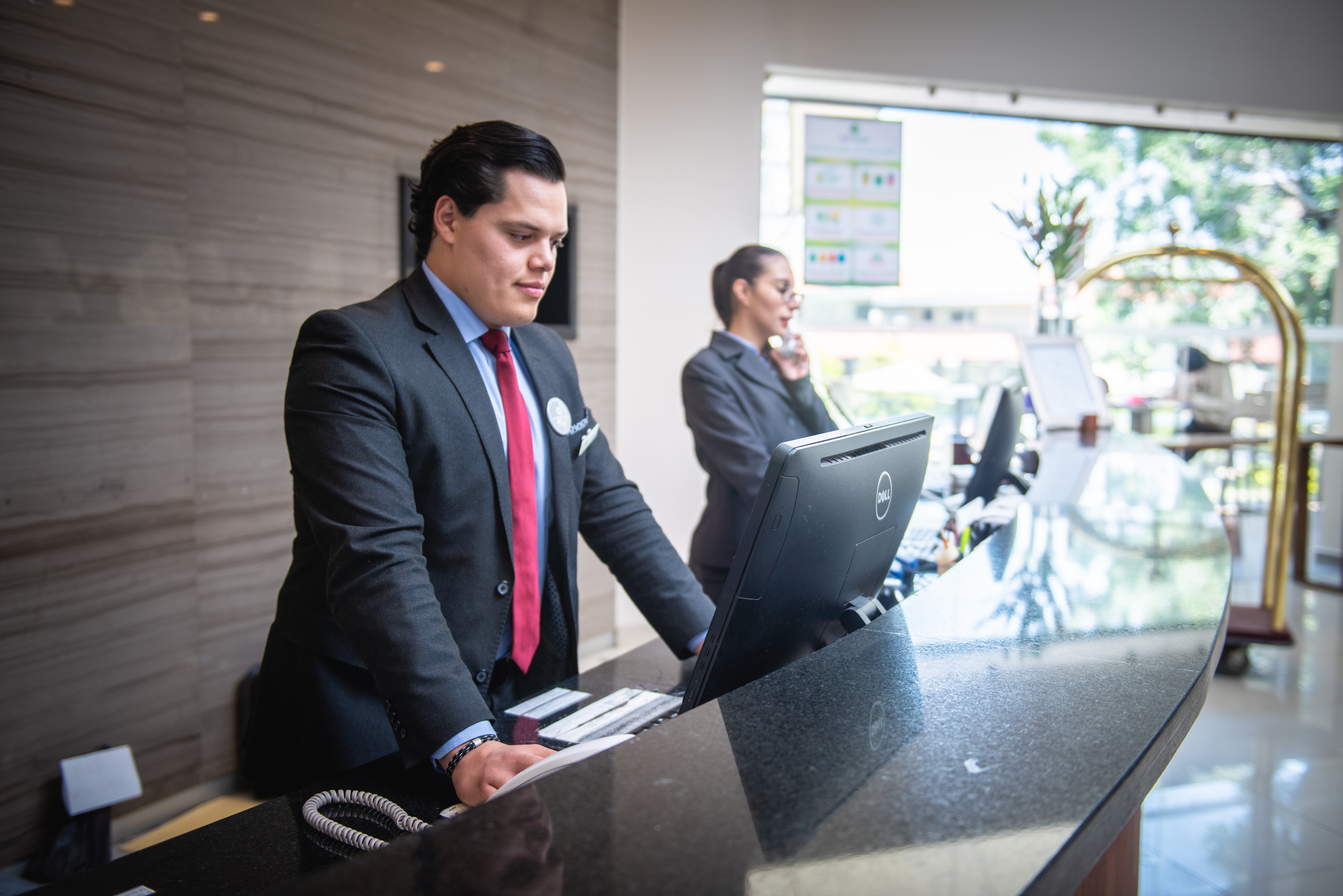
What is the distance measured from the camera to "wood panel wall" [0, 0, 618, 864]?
2.40 meters

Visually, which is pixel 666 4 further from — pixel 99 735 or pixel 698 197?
pixel 99 735

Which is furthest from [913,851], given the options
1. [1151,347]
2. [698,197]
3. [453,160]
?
[1151,347]

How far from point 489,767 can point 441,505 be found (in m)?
0.51

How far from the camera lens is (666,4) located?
4566 millimetres

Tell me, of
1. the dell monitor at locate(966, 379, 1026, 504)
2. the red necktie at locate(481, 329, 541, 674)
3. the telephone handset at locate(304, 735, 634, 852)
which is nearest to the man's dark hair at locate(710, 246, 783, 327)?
the dell monitor at locate(966, 379, 1026, 504)

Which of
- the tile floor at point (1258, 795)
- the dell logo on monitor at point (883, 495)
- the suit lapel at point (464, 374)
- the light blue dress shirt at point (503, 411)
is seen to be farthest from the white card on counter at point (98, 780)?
the tile floor at point (1258, 795)

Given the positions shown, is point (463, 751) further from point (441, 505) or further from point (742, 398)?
point (742, 398)

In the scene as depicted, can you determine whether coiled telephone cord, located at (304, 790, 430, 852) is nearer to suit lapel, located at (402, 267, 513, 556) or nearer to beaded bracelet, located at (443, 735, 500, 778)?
beaded bracelet, located at (443, 735, 500, 778)

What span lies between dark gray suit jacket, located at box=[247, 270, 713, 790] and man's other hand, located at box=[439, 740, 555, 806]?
0.07 m

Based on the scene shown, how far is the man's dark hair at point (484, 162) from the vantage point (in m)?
1.40

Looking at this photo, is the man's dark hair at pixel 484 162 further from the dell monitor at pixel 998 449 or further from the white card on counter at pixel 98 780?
the white card on counter at pixel 98 780

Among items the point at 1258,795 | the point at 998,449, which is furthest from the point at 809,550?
the point at 1258,795

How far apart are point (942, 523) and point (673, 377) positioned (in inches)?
106

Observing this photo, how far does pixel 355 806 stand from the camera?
1.05m
